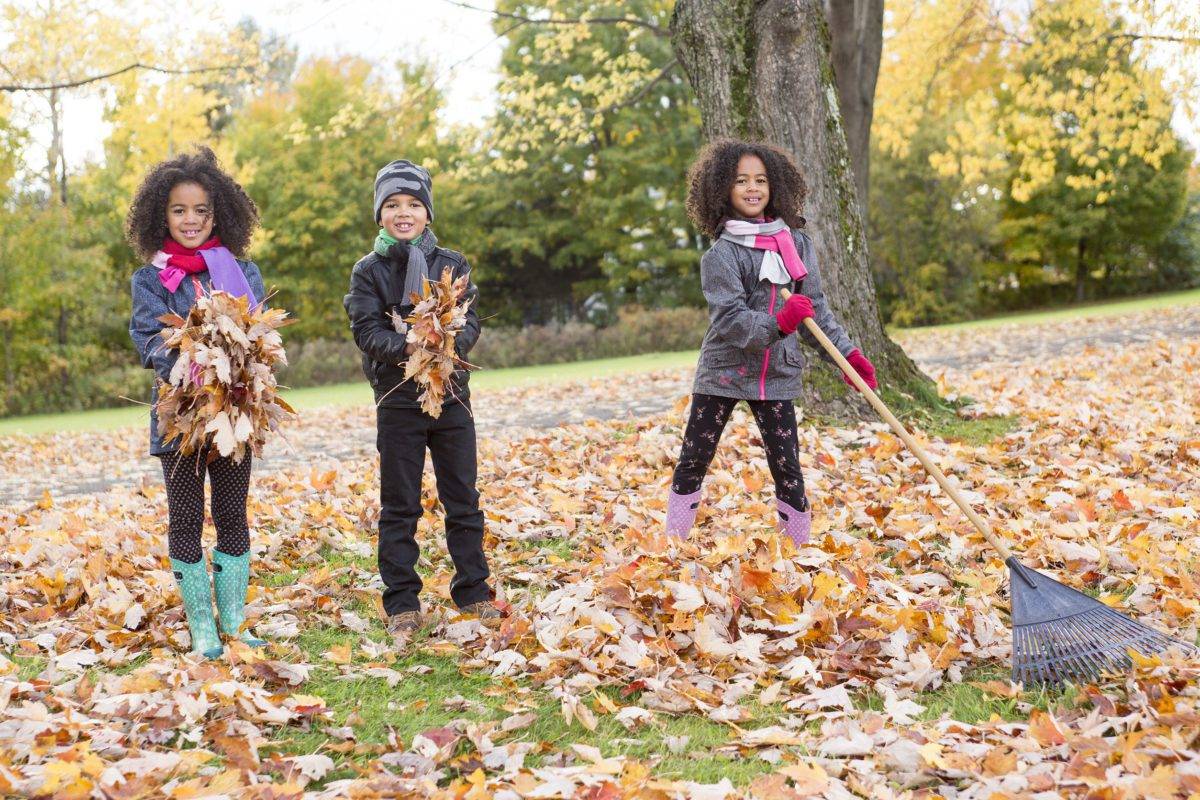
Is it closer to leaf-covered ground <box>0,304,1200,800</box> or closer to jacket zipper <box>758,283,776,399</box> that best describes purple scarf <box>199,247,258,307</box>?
leaf-covered ground <box>0,304,1200,800</box>

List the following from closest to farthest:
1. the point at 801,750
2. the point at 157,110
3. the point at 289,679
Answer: the point at 801,750
the point at 289,679
the point at 157,110

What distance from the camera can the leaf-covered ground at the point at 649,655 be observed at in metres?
2.82

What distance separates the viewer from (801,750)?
9.91ft

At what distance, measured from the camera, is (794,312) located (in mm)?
4207

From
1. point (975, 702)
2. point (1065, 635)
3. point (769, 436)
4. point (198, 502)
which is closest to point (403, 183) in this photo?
point (198, 502)

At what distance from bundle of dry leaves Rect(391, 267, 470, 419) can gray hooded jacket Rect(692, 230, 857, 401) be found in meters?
1.13

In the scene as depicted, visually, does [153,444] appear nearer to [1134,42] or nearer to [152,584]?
[152,584]

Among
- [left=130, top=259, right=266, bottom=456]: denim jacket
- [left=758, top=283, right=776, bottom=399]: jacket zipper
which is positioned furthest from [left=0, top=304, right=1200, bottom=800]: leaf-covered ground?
[left=130, top=259, right=266, bottom=456]: denim jacket

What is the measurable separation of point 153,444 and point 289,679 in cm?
99

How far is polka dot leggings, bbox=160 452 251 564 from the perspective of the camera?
12.9 ft

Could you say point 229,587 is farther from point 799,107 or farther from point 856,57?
point 856,57

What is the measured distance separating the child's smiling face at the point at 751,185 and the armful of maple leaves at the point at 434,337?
1424 mm

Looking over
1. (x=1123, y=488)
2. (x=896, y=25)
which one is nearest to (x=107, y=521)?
(x=1123, y=488)

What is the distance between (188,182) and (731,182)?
7.61 ft
